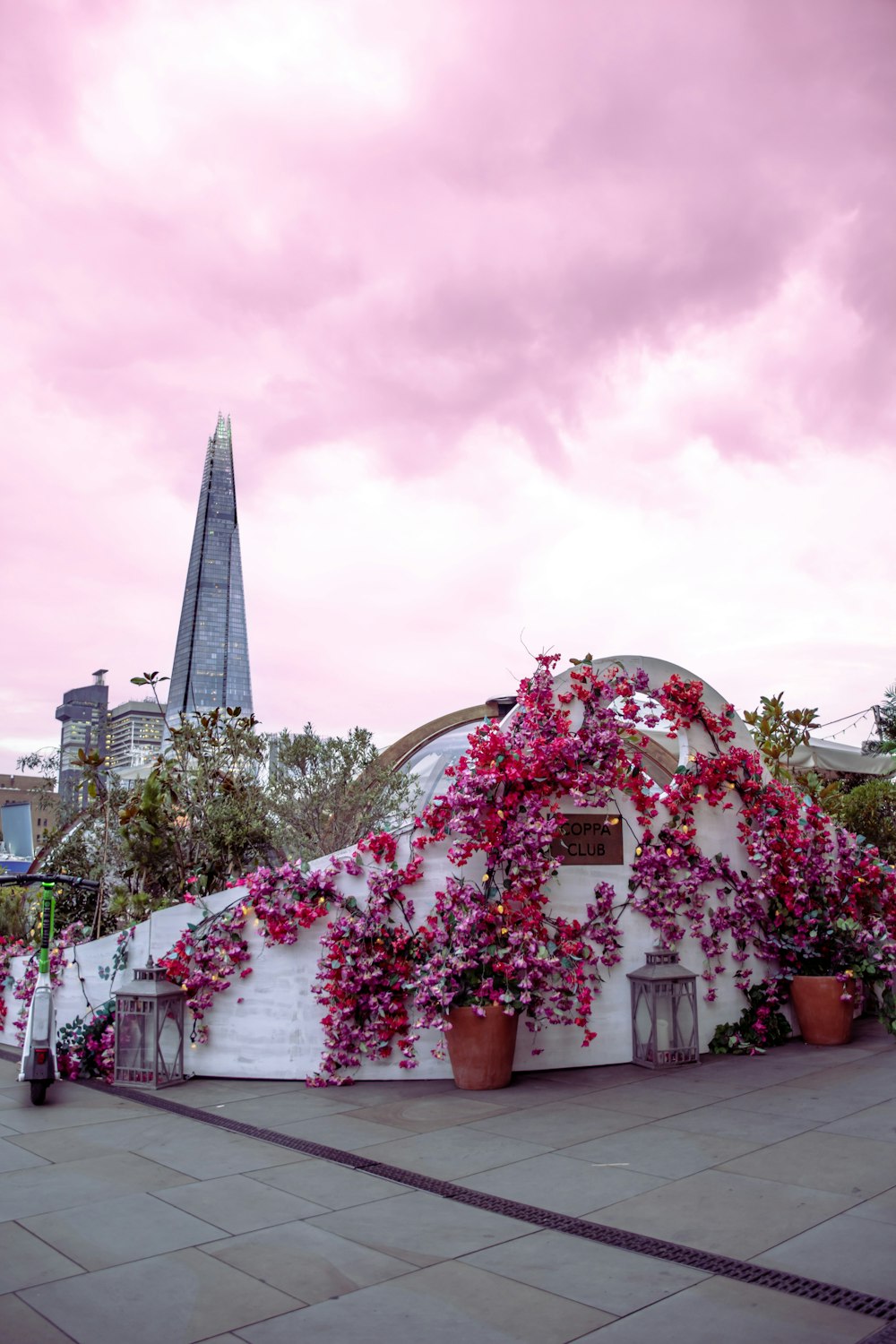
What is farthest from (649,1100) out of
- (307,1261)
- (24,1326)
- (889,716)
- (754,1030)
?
(889,716)

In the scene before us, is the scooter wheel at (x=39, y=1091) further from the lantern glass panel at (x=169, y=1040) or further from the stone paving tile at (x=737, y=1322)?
the stone paving tile at (x=737, y=1322)

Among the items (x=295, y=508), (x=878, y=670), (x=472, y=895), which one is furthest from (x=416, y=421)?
(x=878, y=670)

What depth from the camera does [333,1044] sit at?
686cm

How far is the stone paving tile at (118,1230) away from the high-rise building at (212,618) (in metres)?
152

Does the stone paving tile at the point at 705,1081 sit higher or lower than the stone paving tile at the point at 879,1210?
lower

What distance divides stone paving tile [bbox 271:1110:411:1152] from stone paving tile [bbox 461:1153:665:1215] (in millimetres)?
882

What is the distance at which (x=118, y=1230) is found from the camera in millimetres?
3885

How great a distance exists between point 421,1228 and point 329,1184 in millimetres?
764

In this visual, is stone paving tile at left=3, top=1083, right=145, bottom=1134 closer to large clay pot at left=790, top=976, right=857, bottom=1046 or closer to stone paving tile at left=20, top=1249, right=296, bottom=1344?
stone paving tile at left=20, top=1249, right=296, bottom=1344

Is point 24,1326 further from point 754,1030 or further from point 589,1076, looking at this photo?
point 754,1030

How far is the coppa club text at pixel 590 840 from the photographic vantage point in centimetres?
751

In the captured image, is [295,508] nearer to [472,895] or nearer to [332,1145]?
[472,895]

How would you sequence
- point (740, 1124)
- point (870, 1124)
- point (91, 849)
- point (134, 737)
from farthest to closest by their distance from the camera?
point (134, 737) → point (91, 849) → point (740, 1124) → point (870, 1124)

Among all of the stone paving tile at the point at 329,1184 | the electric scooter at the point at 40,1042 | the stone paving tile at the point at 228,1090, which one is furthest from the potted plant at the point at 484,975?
the electric scooter at the point at 40,1042
